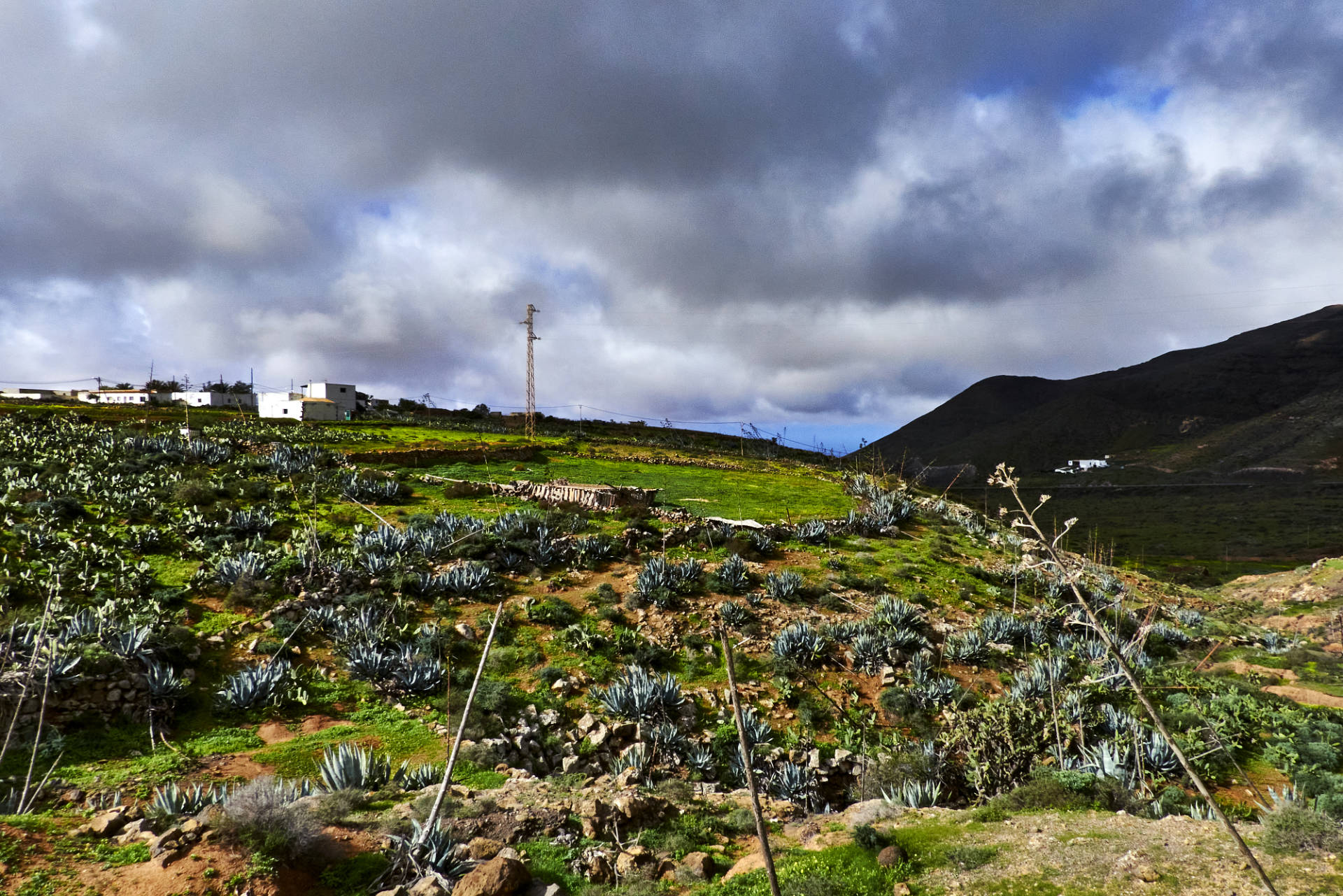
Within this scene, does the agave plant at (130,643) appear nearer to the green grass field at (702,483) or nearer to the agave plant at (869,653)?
the agave plant at (869,653)

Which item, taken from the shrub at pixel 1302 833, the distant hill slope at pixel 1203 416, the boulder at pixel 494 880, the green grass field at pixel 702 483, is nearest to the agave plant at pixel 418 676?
the boulder at pixel 494 880

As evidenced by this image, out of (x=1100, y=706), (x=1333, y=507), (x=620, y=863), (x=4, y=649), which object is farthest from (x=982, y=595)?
(x=1333, y=507)

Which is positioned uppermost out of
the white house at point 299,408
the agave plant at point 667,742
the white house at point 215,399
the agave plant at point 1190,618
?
the white house at point 215,399

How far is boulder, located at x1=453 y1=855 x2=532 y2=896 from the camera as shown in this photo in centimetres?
420

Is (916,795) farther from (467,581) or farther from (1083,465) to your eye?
(1083,465)

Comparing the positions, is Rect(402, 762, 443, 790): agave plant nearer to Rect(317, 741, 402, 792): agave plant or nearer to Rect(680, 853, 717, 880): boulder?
Rect(317, 741, 402, 792): agave plant

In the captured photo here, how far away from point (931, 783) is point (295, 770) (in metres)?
6.67

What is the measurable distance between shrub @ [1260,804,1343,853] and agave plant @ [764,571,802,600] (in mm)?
8131

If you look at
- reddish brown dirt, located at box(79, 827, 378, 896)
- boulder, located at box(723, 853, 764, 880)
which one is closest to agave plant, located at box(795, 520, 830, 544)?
boulder, located at box(723, 853, 764, 880)

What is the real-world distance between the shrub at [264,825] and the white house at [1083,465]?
116 m

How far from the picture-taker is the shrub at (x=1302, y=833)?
4180 millimetres

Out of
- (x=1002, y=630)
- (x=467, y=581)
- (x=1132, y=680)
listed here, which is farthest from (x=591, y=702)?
(x=1132, y=680)

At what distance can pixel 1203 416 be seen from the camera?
410ft

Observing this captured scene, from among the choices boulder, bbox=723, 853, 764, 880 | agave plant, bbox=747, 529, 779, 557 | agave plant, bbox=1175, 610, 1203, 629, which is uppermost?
agave plant, bbox=747, 529, 779, 557
